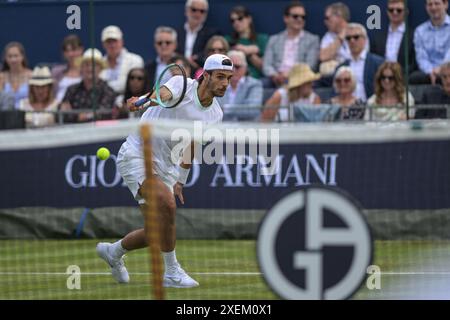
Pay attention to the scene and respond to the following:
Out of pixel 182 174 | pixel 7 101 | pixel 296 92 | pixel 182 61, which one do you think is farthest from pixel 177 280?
pixel 7 101

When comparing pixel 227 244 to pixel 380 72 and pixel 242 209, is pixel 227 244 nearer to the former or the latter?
pixel 242 209

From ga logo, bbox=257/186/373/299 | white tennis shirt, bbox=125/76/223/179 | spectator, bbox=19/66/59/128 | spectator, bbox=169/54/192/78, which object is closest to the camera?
ga logo, bbox=257/186/373/299

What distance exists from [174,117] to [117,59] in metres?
4.43

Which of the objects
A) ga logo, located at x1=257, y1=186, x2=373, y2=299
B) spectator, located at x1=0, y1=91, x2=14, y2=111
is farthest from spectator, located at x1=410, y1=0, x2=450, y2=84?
ga logo, located at x1=257, y1=186, x2=373, y2=299

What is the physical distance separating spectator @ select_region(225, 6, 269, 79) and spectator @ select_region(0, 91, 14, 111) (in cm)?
280

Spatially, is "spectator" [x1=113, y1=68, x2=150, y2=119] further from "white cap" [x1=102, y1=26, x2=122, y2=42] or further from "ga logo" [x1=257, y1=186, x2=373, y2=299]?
"ga logo" [x1=257, y1=186, x2=373, y2=299]

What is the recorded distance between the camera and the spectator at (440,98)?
14.1 metres

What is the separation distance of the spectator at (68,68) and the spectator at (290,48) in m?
2.32

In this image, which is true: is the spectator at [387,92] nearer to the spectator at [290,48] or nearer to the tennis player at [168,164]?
the spectator at [290,48]

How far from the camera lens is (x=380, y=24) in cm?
1445

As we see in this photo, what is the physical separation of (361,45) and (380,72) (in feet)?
1.31

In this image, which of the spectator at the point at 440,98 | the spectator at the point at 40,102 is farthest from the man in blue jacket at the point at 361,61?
the spectator at the point at 40,102

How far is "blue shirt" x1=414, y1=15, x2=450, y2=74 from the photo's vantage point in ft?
46.3

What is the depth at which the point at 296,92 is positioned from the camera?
1469 cm
